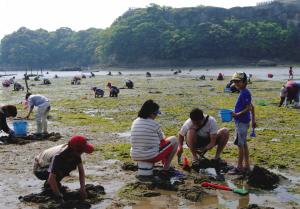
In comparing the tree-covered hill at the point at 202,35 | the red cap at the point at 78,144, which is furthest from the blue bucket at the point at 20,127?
the tree-covered hill at the point at 202,35

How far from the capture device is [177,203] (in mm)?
6992

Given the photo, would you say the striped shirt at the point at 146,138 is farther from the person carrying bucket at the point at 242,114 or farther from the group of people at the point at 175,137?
the person carrying bucket at the point at 242,114

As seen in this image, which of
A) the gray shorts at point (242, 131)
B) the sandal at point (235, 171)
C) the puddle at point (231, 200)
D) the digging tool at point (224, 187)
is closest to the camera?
the puddle at point (231, 200)

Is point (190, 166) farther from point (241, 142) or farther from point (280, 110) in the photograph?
point (280, 110)

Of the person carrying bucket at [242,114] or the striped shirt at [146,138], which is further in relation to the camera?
the person carrying bucket at [242,114]

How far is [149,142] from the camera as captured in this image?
8.20 m

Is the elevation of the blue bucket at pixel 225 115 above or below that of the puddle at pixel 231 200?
above

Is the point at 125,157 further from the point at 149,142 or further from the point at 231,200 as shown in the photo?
the point at 231,200

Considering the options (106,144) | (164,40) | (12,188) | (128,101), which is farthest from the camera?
(164,40)

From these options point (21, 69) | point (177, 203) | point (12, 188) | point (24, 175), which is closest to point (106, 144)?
point (24, 175)

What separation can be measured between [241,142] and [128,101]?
53.3ft

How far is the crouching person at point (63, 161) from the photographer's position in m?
6.48

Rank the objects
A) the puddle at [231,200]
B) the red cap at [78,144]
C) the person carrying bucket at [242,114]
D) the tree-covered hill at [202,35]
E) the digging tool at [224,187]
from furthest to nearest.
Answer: the tree-covered hill at [202,35], the person carrying bucket at [242,114], the digging tool at [224,187], the puddle at [231,200], the red cap at [78,144]

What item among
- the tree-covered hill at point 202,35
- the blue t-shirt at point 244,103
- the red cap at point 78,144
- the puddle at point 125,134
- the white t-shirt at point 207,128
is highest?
the tree-covered hill at point 202,35
